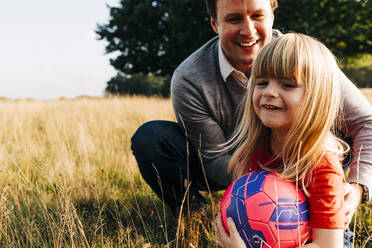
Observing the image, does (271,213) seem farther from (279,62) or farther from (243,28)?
(243,28)

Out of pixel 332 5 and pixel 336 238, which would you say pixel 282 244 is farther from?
pixel 332 5

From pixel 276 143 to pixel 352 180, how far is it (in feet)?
2.06

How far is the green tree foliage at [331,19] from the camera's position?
18.0m

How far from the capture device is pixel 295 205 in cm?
Result: 188

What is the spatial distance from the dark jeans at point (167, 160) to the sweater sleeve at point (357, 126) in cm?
134

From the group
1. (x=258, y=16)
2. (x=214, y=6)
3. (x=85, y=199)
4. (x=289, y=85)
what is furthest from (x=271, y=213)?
(x=85, y=199)

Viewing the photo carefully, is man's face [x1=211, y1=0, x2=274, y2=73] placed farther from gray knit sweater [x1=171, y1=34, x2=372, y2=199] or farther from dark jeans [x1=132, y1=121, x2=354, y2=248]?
dark jeans [x1=132, y1=121, x2=354, y2=248]

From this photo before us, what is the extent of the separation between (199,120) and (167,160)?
0.48 m

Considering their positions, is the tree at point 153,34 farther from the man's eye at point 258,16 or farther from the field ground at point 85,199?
the man's eye at point 258,16

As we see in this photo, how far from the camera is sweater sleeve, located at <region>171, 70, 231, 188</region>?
120 inches

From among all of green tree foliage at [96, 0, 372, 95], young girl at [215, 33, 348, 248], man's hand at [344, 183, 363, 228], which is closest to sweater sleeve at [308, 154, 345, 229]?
young girl at [215, 33, 348, 248]

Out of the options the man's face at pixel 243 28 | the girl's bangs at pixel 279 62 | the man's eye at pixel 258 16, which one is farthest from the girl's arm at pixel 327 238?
the man's eye at pixel 258 16

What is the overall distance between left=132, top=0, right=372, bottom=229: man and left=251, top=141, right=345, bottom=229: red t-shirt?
0.93 m

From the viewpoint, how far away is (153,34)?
836 inches
